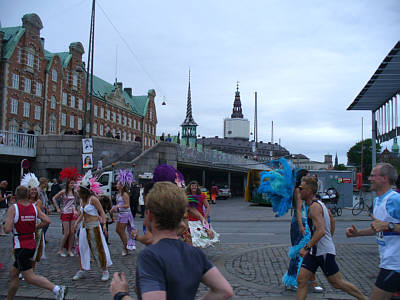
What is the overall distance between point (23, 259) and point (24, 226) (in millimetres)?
461

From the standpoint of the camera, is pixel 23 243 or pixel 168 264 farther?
pixel 23 243

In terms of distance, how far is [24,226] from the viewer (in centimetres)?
558

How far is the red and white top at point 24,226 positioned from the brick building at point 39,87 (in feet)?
90.1

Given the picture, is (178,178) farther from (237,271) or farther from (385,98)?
(385,98)

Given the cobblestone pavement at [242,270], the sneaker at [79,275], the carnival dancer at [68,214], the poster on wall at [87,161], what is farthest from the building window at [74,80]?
the sneaker at [79,275]

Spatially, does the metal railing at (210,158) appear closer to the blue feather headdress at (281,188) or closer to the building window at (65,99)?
the building window at (65,99)

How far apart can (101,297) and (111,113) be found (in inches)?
2448

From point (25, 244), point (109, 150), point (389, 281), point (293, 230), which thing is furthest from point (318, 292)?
point (109, 150)

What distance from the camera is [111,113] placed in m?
66.0

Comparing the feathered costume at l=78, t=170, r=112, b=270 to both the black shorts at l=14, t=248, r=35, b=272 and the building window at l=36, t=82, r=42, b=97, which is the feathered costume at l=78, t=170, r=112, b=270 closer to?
the black shorts at l=14, t=248, r=35, b=272

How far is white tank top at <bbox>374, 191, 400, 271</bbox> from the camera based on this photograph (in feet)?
12.4

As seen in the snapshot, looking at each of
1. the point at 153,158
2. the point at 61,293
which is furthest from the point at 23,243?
the point at 153,158

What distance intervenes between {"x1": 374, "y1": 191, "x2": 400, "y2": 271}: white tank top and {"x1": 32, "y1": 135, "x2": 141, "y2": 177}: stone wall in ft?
82.1

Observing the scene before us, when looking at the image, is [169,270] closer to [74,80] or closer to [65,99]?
[65,99]
